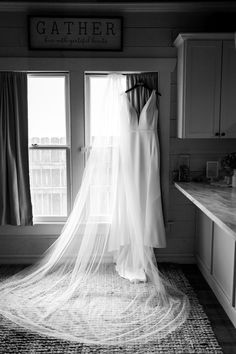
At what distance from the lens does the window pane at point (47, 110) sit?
3.74 metres

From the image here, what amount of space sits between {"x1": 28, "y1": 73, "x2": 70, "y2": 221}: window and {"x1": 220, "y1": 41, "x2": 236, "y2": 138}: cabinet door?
154cm

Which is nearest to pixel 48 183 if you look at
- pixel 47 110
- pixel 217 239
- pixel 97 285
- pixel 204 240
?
pixel 47 110

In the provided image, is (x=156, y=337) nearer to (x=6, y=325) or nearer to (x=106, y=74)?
(x=6, y=325)

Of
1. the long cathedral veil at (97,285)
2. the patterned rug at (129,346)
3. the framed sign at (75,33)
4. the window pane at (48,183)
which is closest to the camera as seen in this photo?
the patterned rug at (129,346)

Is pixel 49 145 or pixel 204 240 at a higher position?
pixel 49 145

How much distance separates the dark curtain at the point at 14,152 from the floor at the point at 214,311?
1741mm

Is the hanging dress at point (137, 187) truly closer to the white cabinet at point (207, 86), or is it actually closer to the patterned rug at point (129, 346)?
the white cabinet at point (207, 86)

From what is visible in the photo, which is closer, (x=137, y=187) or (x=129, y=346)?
(x=129, y=346)

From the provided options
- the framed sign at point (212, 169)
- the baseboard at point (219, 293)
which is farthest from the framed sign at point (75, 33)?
the baseboard at point (219, 293)

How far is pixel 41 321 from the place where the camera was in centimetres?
276

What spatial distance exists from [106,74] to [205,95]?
1019 millimetres

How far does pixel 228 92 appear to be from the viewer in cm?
341

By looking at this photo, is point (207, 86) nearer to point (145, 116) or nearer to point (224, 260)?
point (145, 116)

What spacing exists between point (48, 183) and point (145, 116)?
4.02 feet
